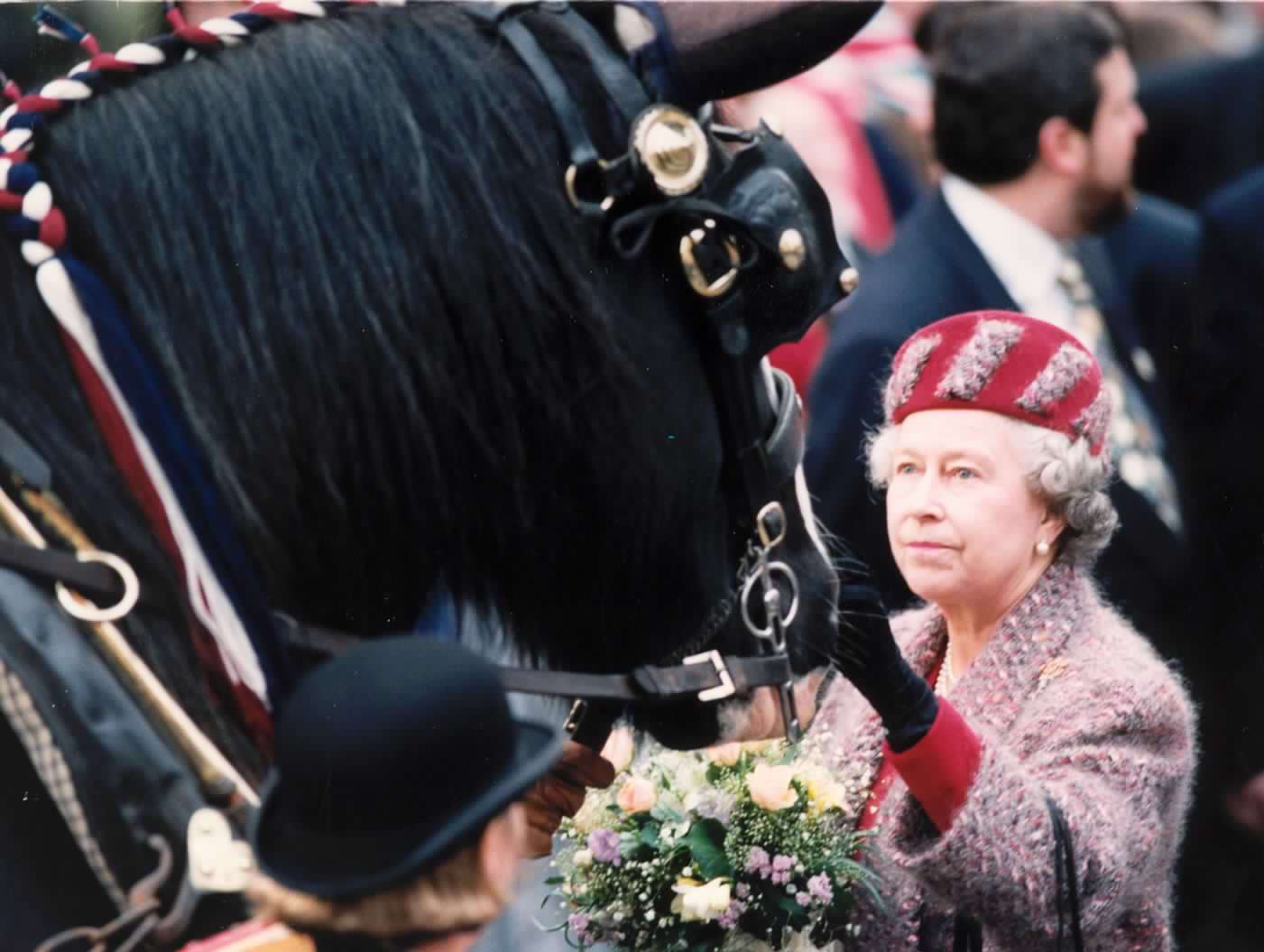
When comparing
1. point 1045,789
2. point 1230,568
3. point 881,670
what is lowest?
point 1230,568

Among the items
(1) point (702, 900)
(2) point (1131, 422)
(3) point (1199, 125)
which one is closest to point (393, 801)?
→ (1) point (702, 900)

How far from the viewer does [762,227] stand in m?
1.47

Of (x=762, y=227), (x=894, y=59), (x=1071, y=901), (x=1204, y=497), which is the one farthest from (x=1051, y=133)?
(x=1071, y=901)

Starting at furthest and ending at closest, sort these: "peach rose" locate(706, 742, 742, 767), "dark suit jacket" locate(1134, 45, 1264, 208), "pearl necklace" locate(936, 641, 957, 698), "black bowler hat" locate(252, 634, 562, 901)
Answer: "dark suit jacket" locate(1134, 45, 1264, 208), "pearl necklace" locate(936, 641, 957, 698), "peach rose" locate(706, 742, 742, 767), "black bowler hat" locate(252, 634, 562, 901)

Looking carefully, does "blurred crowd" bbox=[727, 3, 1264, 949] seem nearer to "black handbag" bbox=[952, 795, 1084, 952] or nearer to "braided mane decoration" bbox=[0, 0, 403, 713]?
"black handbag" bbox=[952, 795, 1084, 952]

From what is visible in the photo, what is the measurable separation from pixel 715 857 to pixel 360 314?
72 cm

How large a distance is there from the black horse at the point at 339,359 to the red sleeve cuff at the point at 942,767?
0.43 meters

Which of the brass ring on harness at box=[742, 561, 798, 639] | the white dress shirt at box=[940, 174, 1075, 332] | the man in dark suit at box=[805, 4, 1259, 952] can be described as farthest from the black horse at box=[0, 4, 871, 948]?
the white dress shirt at box=[940, 174, 1075, 332]

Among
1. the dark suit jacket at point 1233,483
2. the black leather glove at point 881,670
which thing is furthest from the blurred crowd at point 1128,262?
Answer: the black leather glove at point 881,670

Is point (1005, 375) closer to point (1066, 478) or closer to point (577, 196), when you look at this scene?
point (1066, 478)

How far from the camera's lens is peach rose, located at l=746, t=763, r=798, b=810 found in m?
1.71

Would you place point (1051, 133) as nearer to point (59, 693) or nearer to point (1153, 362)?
point (1153, 362)

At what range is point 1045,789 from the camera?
5.77 feet

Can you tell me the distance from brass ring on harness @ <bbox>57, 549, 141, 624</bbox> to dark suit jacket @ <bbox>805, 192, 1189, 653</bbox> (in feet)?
2.94
